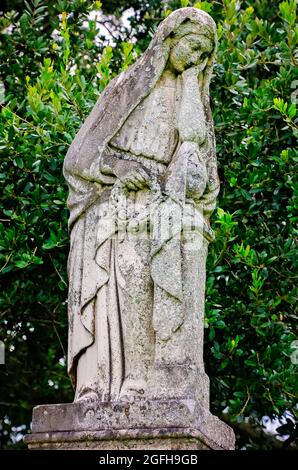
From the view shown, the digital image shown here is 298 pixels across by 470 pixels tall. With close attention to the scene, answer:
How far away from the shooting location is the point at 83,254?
861cm

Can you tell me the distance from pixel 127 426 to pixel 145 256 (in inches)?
48.3

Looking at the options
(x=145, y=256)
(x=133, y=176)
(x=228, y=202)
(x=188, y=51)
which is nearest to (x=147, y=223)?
(x=145, y=256)

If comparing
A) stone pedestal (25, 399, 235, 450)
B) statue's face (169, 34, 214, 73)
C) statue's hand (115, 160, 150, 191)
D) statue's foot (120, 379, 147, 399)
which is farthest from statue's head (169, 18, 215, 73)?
stone pedestal (25, 399, 235, 450)

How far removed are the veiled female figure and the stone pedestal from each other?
0.14m

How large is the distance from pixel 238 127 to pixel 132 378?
487 centimetres

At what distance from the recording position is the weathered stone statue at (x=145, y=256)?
802cm

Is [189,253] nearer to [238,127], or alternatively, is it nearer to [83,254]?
[83,254]

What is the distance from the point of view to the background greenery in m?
11.6

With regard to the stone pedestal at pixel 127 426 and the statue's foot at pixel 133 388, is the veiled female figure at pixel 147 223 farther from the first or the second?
the stone pedestal at pixel 127 426

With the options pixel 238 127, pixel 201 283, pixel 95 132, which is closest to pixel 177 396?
pixel 201 283

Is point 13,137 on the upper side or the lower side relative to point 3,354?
upper

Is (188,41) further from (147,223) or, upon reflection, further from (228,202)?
(228,202)

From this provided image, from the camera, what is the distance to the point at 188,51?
29.2 ft

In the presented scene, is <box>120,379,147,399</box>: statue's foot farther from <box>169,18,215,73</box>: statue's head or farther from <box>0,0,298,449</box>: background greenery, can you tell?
<box>0,0,298,449</box>: background greenery
